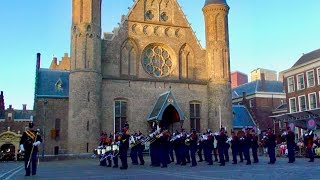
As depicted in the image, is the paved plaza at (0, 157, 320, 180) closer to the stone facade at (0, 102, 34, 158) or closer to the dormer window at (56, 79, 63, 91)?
the dormer window at (56, 79, 63, 91)

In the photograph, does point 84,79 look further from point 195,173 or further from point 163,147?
point 195,173

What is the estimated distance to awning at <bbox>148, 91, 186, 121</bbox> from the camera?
35.3 m

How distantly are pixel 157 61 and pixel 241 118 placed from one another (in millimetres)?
14646

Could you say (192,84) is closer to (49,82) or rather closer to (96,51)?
(96,51)

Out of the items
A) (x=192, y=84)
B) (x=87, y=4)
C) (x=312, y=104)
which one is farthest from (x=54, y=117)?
(x=312, y=104)

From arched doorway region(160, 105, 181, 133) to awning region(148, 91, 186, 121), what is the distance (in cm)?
92

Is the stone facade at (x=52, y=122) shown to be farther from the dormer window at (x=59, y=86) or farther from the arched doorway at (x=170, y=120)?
the arched doorway at (x=170, y=120)

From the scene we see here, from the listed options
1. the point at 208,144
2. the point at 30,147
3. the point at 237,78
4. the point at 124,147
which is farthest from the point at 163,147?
the point at 237,78

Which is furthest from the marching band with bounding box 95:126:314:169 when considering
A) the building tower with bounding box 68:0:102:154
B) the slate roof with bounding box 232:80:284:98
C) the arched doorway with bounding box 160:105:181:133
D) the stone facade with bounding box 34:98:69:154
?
the slate roof with bounding box 232:80:284:98

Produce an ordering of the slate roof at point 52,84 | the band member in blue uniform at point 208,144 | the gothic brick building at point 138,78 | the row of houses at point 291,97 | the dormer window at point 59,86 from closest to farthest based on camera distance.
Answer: the band member in blue uniform at point 208,144 < the gothic brick building at point 138,78 < the slate roof at point 52,84 < the dormer window at point 59,86 < the row of houses at point 291,97

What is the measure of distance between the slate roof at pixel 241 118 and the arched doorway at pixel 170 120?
10799mm

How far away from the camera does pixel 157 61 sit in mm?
39469

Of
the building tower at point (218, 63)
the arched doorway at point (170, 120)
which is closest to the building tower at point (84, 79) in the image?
the arched doorway at point (170, 120)

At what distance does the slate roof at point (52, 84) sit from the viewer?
37875mm
